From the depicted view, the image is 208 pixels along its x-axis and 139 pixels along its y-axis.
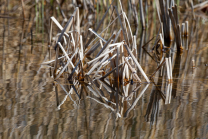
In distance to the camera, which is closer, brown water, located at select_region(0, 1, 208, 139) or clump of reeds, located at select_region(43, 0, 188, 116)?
brown water, located at select_region(0, 1, 208, 139)

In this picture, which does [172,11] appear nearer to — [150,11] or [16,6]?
[150,11]

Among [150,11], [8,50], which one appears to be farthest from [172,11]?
[150,11]

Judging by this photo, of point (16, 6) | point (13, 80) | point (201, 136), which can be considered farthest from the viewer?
point (16, 6)

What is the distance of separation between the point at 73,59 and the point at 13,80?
1.90 feet

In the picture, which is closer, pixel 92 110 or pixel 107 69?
pixel 92 110

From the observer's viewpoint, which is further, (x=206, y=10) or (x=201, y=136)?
(x=206, y=10)

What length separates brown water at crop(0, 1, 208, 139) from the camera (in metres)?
1.79

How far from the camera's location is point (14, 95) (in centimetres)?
240

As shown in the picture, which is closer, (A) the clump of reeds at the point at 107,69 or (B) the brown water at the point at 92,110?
(B) the brown water at the point at 92,110

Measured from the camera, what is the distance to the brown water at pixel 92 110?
1788 mm

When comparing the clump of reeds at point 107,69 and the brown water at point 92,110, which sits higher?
the clump of reeds at point 107,69

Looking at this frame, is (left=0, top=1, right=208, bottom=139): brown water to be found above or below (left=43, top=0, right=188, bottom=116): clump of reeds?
below

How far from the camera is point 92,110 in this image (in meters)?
2.13

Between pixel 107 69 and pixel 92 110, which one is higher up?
pixel 107 69
